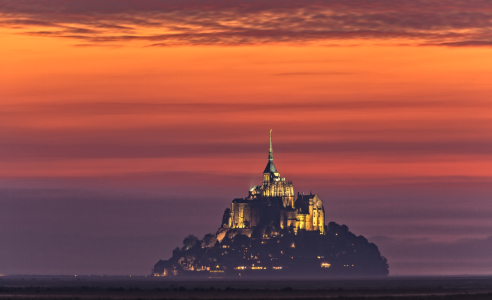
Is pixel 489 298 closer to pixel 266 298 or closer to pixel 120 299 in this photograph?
pixel 266 298

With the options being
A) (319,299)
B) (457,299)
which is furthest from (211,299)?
(457,299)

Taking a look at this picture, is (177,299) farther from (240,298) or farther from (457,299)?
(457,299)

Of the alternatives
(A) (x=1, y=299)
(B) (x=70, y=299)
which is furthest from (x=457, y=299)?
(A) (x=1, y=299)

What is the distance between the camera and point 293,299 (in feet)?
441

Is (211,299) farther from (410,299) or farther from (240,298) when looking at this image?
(410,299)

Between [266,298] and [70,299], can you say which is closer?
[70,299]

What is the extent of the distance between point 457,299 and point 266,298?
2624 centimetres

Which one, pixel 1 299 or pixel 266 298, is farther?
pixel 266 298

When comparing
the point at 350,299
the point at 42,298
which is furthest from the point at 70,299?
the point at 350,299

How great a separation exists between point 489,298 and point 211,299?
3674cm

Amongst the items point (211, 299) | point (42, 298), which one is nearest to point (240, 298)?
point (211, 299)

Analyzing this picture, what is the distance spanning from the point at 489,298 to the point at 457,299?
4180 millimetres

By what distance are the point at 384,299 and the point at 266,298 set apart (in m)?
17.0

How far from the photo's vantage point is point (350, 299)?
132 metres
